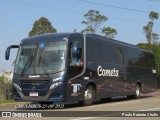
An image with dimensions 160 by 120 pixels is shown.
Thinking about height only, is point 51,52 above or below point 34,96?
above

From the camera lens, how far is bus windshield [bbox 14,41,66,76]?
1859 cm

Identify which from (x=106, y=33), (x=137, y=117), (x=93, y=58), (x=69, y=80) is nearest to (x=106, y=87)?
(x=93, y=58)

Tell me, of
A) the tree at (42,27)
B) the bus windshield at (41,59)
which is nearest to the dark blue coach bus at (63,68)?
the bus windshield at (41,59)

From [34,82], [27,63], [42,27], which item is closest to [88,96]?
[34,82]

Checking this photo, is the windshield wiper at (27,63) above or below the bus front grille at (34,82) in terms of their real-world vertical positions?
above

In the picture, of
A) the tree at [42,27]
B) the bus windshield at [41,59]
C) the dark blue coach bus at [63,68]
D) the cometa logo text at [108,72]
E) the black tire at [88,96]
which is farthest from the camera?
the tree at [42,27]

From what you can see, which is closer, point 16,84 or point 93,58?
point 16,84

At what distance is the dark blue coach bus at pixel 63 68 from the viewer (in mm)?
18469

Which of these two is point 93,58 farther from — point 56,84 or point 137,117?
point 137,117

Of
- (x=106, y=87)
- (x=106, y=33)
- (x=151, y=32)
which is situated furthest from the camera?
(x=151, y=32)

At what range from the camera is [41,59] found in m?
18.9

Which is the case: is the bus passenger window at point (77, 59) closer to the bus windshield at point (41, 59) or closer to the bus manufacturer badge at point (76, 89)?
the bus windshield at point (41, 59)

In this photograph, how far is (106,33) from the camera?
53500 millimetres

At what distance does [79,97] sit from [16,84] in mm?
2941
